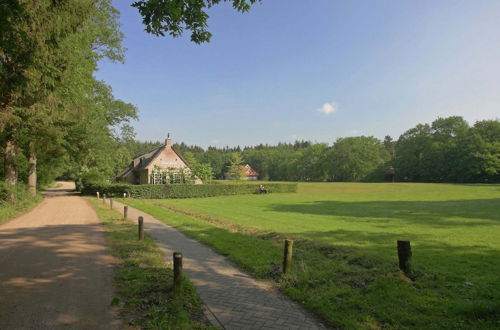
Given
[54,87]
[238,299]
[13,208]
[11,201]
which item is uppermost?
[54,87]

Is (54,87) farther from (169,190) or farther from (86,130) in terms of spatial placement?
(169,190)

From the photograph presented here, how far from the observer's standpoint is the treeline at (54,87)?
875 cm

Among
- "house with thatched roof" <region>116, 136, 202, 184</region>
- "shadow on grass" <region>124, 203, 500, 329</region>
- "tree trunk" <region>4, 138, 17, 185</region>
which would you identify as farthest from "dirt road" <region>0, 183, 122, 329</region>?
Result: "house with thatched roof" <region>116, 136, 202, 184</region>

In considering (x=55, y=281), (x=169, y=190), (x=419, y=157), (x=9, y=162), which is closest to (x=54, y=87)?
(x=55, y=281)

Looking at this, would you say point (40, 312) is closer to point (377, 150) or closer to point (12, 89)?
point (12, 89)

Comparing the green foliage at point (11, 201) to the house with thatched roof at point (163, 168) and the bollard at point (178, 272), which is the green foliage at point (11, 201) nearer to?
the bollard at point (178, 272)

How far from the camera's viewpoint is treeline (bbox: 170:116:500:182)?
63969mm

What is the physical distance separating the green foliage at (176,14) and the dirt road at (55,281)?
5.14m

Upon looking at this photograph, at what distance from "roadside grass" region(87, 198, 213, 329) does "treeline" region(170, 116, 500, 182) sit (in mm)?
70876

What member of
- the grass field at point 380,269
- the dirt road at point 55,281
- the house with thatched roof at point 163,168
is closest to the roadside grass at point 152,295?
the dirt road at point 55,281

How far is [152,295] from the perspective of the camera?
5996 mm

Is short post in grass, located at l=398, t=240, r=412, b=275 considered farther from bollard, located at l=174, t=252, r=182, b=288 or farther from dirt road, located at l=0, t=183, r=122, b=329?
dirt road, located at l=0, t=183, r=122, b=329

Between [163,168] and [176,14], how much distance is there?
44.6 metres

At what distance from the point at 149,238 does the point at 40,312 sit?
6558 mm
